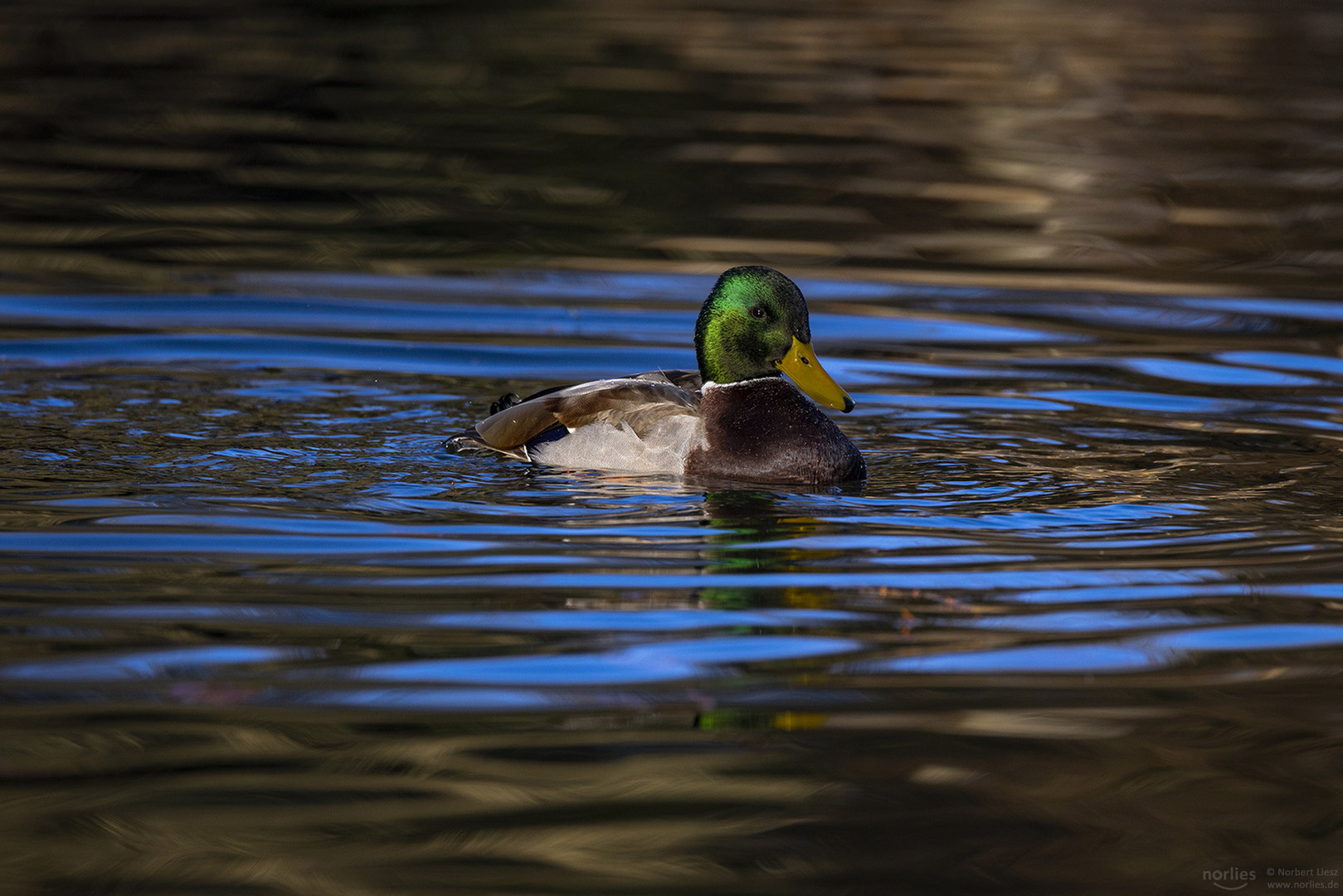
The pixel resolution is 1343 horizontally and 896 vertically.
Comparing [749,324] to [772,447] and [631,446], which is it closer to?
[772,447]

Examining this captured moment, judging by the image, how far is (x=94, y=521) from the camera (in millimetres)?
6758

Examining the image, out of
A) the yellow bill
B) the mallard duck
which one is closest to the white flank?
the mallard duck

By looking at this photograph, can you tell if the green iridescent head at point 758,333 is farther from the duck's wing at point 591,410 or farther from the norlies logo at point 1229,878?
the norlies logo at point 1229,878

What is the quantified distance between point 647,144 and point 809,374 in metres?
10.3

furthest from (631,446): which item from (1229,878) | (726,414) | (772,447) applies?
(1229,878)

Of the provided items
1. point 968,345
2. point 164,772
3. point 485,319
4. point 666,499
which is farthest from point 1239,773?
point 485,319

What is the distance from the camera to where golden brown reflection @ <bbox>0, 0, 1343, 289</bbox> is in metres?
13.8

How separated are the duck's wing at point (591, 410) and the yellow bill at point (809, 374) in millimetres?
464

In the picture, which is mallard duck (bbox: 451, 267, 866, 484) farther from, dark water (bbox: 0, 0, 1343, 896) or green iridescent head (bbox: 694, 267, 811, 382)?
dark water (bbox: 0, 0, 1343, 896)

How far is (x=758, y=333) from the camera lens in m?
8.16

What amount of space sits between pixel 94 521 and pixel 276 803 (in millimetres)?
2682

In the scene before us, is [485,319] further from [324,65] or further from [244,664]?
[324,65]

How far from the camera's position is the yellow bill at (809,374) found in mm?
7992

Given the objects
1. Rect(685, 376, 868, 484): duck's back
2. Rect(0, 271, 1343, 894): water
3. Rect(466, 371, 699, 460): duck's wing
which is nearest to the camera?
Rect(0, 271, 1343, 894): water
